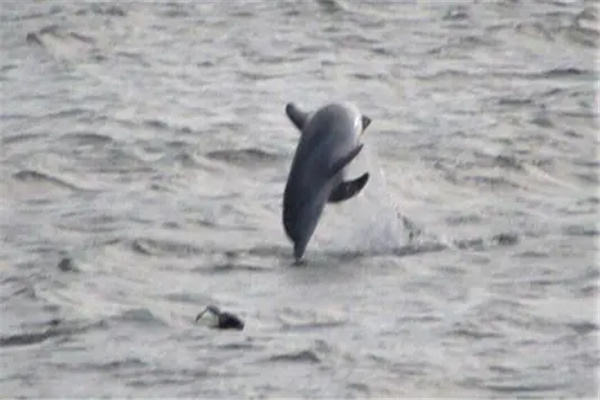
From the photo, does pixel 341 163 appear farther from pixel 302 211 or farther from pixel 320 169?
pixel 302 211

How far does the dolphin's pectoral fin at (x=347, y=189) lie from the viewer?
48.0 ft

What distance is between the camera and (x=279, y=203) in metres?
17.0

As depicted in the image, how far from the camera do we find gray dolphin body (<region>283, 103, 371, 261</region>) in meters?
14.6

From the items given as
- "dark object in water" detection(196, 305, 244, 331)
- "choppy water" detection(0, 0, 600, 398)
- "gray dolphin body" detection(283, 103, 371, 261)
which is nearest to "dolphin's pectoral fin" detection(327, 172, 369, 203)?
"gray dolphin body" detection(283, 103, 371, 261)

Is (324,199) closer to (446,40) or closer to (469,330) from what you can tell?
(469,330)

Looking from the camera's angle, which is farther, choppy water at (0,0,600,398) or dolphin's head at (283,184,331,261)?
dolphin's head at (283,184,331,261)

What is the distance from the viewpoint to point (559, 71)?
22.1m

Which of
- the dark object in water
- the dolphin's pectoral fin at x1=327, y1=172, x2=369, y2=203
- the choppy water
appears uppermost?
the dolphin's pectoral fin at x1=327, y1=172, x2=369, y2=203

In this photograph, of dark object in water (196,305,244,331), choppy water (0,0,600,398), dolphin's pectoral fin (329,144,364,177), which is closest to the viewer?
choppy water (0,0,600,398)

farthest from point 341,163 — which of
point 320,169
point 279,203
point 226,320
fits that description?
point 279,203

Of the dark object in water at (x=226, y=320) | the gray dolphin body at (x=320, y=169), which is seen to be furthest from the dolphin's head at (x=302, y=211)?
the dark object in water at (x=226, y=320)

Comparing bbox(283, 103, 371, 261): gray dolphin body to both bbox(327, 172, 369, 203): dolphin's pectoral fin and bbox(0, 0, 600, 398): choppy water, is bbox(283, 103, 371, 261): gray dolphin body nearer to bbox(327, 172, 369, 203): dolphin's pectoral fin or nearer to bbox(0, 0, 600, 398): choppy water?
bbox(327, 172, 369, 203): dolphin's pectoral fin

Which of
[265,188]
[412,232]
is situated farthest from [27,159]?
[412,232]

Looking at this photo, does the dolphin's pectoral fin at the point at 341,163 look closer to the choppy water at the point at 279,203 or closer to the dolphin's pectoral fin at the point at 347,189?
the dolphin's pectoral fin at the point at 347,189
